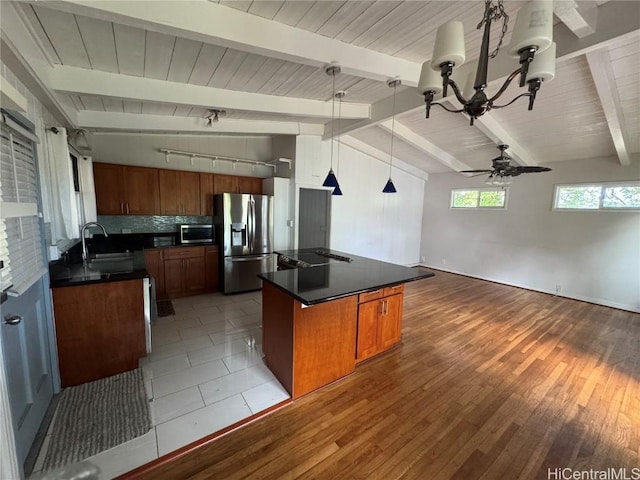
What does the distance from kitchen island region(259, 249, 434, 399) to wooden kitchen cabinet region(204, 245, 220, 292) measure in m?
2.40

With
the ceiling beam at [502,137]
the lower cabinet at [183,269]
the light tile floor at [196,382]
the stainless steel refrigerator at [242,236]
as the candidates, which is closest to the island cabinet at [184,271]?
the lower cabinet at [183,269]

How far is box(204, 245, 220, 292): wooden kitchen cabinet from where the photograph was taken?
4465mm

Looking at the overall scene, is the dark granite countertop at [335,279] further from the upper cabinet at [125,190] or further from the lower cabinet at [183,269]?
the upper cabinet at [125,190]

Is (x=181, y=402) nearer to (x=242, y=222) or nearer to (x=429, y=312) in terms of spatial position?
(x=242, y=222)

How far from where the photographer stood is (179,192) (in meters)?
4.34

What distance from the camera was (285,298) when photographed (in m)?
2.14

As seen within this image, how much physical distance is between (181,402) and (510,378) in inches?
115

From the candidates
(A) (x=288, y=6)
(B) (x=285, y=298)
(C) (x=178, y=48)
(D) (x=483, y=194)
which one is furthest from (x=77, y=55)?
(D) (x=483, y=194)

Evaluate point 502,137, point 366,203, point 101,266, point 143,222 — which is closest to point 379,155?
point 366,203

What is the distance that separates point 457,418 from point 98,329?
295 cm

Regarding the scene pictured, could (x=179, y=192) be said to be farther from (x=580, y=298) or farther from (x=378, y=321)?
(x=580, y=298)

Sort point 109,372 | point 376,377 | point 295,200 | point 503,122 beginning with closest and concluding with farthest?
point 109,372, point 376,377, point 503,122, point 295,200

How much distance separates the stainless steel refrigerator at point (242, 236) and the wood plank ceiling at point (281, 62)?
1.14 meters

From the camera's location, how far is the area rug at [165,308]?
3615 mm
